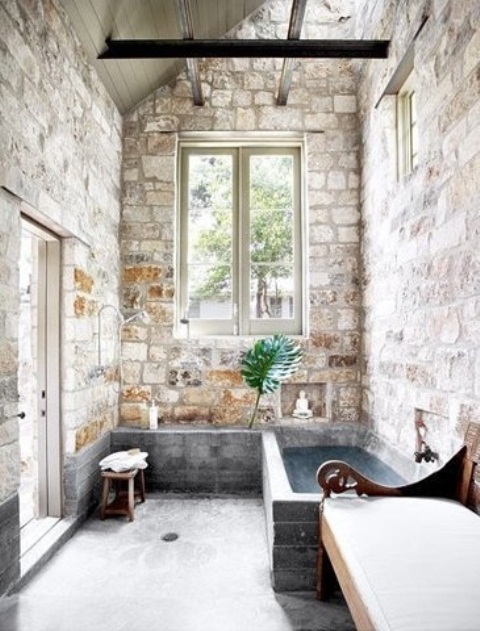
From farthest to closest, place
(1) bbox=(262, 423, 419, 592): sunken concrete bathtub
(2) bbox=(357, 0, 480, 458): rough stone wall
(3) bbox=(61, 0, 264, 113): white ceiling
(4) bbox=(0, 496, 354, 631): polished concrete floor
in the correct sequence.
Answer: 1. (3) bbox=(61, 0, 264, 113): white ceiling
2. (1) bbox=(262, 423, 419, 592): sunken concrete bathtub
3. (2) bbox=(357, 0, 480, 458): rough stone wall
4. (4) bbox=(0, 496, 354, 631): polished concrete floor

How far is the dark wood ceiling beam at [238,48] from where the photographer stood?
2900mm

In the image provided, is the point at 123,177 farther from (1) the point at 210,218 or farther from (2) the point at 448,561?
(2) the point at 448,561

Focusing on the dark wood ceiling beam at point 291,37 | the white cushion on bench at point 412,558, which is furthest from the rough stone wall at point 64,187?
the white cushion on bench at point 412,558

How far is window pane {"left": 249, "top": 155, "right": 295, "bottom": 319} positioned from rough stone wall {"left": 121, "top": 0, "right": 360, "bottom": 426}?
0.23 meters

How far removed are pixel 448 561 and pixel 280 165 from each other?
3.38 meters

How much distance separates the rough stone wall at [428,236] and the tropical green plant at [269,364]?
2.11ft

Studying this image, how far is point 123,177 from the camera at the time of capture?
3.80 meters

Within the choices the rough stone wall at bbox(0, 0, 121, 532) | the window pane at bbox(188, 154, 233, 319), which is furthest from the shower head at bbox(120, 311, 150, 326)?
the window pane at bbox(188, 154, 233, 319)

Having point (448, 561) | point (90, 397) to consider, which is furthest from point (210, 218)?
point (448, 561)

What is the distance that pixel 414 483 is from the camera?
1.94 meters

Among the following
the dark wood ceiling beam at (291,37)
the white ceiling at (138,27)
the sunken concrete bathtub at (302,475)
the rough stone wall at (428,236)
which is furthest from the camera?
the white ceiling at (138,27)

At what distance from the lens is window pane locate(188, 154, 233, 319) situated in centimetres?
388

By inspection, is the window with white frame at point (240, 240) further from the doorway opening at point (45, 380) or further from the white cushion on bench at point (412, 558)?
the white cushion on bench at point (412, 558)

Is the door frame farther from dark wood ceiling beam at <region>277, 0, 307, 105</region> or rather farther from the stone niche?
dark wood ceiling beam at <region>277, 0, 307, 105</region>
